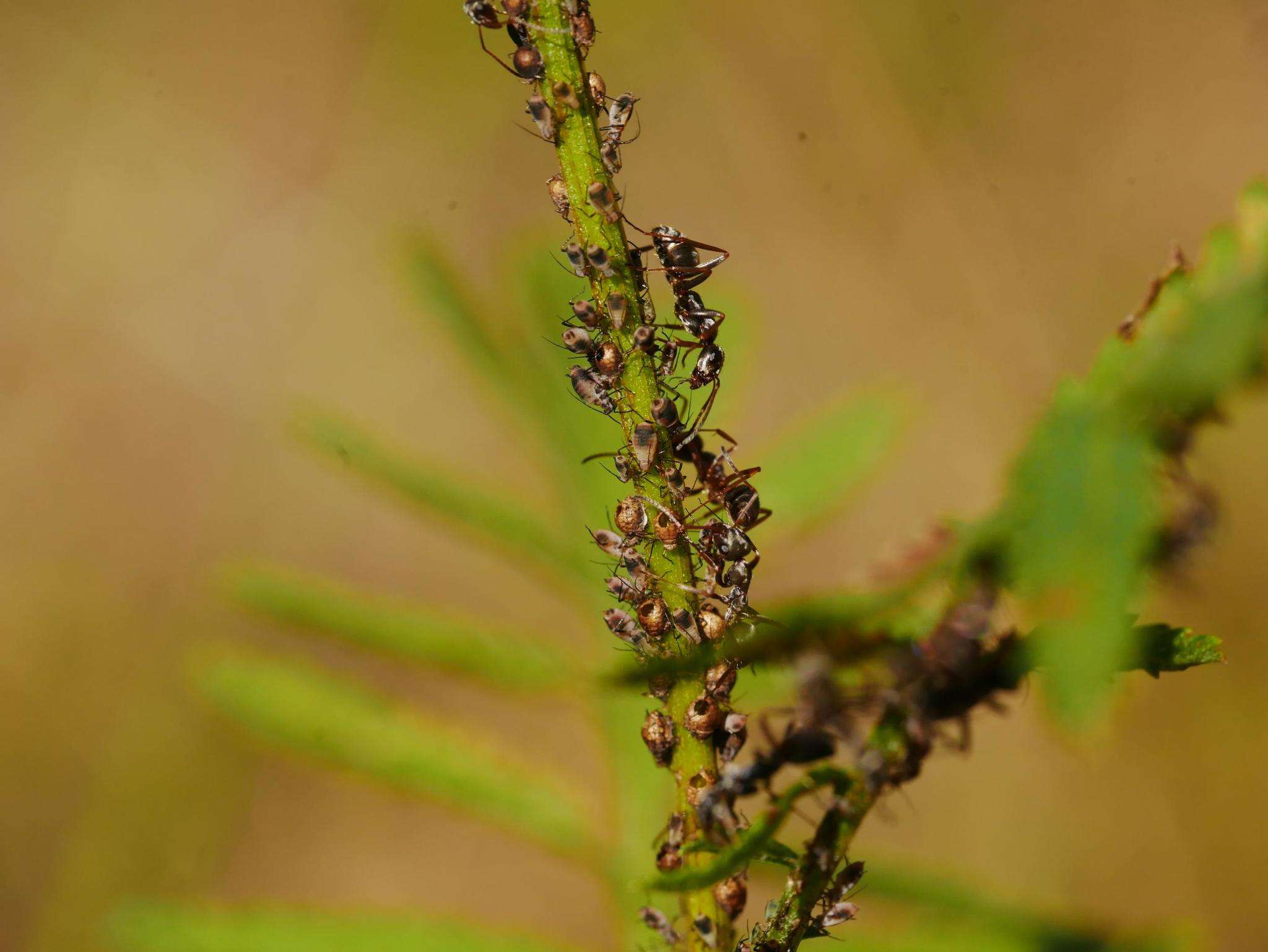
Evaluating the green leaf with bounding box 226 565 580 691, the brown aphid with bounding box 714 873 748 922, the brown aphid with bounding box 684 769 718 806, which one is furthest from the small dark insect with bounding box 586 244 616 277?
the green leaf with bounding box 226 565 580 691

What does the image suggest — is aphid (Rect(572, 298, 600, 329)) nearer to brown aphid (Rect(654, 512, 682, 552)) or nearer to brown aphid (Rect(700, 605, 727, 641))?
brown aphid (Rect(654, 512, 682, 552))

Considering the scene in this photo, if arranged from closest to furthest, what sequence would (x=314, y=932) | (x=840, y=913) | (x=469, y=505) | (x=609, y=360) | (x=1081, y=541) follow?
(x=1081, y=541)
(x=609, y=360)
(x=840, y=913)
(x=314, y=932)
(x=469, y=505)

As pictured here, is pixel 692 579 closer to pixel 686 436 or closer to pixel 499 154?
pixel 686 436

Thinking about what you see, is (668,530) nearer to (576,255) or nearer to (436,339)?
(576,255)

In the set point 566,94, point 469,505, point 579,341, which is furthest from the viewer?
point 469,505

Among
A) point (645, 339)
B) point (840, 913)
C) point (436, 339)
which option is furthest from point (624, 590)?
point (436, 339)

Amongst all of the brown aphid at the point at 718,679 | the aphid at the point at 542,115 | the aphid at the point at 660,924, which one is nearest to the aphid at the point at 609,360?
the aphid at the point at 542,115

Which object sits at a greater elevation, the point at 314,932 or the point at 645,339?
the point at 645,339
